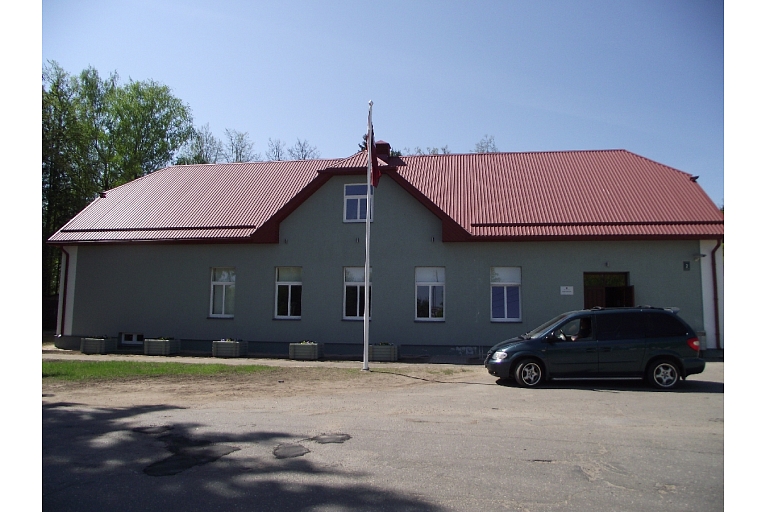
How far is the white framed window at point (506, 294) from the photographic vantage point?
18922 mm

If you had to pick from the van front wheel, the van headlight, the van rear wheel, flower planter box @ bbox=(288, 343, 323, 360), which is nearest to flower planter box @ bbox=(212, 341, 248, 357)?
flower planter box @ bbox=(288, 343, 323, 360)

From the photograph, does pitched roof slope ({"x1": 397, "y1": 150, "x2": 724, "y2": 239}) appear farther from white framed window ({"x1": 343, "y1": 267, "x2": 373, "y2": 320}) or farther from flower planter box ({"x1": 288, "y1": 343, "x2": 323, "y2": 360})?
flower planter box ({"x1": 288, "y1": 343, "x2": 323, "y2": 360})

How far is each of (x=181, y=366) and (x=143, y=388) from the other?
3.67 metres

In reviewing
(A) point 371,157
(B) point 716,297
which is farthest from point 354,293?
(B) point 716,297

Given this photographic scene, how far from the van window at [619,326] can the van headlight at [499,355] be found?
6.81 ft

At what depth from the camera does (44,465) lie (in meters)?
6.34

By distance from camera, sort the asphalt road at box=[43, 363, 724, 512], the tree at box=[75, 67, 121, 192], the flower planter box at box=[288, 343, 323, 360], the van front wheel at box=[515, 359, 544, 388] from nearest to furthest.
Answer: the asphalt road at box=[43, 363, 724, 512]
the van front wheel at box=[515, 359, 544, 388]
the flower planter box at box=[288, 343, 323, 360]
the tree at box=[75, 67, 121, 192]

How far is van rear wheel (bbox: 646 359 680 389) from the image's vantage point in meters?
12.1

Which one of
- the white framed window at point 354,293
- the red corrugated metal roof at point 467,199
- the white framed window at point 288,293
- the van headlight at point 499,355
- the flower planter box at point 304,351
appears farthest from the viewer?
the white framed window at point 288,293

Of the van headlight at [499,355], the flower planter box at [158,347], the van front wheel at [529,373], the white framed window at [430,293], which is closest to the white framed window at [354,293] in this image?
the white framed window at [430,293]

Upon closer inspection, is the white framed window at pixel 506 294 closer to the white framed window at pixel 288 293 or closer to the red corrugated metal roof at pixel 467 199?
the red corrugated metal roof at pixel 467 199

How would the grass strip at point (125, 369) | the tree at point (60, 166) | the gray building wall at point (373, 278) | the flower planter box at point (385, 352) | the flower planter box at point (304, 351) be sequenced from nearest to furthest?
1. the grass strip at point (125, 369)
2. the flower planter box at point (385, 352)
3. the flower planter box at point (304, 351)
4. the gray building wall at point (373, 278)
5. the tree at point (60, 166)

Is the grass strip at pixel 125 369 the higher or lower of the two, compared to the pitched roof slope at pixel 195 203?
lower

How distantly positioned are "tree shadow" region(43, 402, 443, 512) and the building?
455 inches
